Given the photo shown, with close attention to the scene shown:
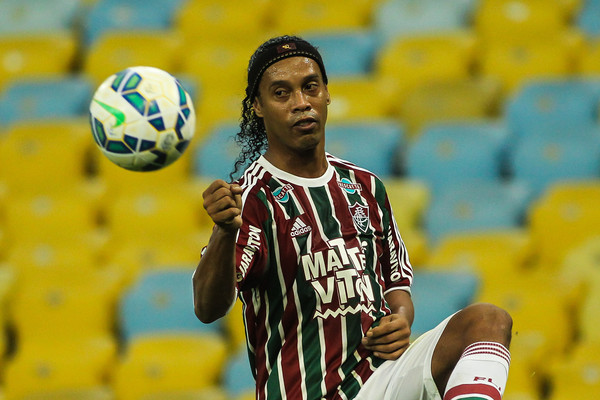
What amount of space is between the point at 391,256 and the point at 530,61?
4.91 meters

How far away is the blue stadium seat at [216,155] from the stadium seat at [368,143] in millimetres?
702

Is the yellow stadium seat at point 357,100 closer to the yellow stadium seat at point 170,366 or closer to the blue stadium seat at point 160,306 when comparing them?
the blue stadium seat at point 160,306

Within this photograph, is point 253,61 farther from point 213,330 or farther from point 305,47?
point 213,330

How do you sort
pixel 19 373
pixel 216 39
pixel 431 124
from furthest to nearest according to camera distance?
pixel 216 39, pixel 431 124, pixel 19 373

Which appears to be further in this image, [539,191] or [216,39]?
[216,39]

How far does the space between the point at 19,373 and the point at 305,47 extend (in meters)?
3.53

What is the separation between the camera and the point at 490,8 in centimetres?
879

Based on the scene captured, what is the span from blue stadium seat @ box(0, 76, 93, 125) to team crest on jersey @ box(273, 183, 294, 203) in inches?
211

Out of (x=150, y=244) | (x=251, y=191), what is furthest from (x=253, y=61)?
(x=150, y=244)

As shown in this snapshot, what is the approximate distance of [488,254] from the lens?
6383 millimetres

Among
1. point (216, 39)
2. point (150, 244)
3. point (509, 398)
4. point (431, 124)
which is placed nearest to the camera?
point (509, 398)

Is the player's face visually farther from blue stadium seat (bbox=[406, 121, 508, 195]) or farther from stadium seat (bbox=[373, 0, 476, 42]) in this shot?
stadium seat (bbox=[373, 0, 476, 42])

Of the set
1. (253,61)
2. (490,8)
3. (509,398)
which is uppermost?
(490,8)

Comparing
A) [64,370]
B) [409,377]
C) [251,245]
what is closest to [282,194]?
[251,245]
